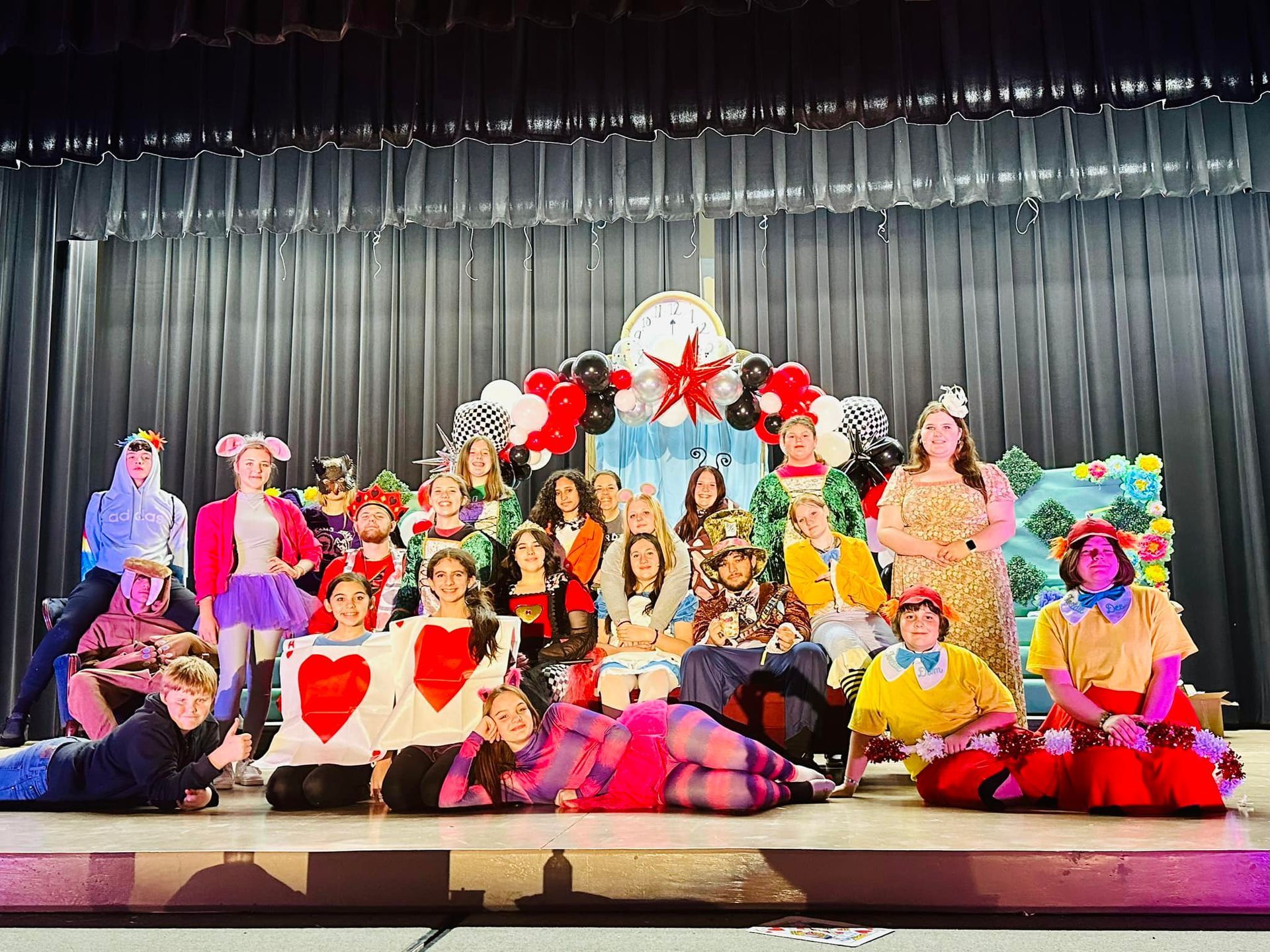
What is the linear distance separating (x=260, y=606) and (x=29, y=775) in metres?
1.05

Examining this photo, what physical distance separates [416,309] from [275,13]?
3651mm

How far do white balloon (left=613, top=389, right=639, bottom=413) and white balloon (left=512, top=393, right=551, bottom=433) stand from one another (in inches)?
16.2

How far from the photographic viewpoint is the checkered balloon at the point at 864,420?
580 cm

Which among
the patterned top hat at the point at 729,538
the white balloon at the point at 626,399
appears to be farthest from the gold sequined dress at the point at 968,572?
the white balloon at the point at 626,399

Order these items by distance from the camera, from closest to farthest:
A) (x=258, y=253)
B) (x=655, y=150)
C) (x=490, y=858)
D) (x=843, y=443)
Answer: (x=490, y=858)
(x=843, y=443)
(x=655, y=150)
(x=258, y=253)

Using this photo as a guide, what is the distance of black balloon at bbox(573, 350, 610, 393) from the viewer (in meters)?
5.84

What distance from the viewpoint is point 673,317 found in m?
6.44

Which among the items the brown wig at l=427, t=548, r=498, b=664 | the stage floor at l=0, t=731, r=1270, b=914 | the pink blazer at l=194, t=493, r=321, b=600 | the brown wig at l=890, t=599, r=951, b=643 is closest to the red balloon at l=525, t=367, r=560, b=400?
the pink blazer at l=194, t=493, r=321, b=600

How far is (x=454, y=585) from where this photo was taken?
4047 millimetres

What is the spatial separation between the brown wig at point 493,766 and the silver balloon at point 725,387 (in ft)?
8.42

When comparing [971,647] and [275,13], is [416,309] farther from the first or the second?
[971,647]

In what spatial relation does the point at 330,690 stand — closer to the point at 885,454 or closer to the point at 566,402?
the point at 566,402

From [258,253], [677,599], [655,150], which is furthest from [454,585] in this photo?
[258,253]

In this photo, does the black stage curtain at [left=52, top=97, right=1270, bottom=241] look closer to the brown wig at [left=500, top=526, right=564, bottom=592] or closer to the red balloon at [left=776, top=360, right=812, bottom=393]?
the red balloon at [left=776, top=360, right=812, bottom=393]
